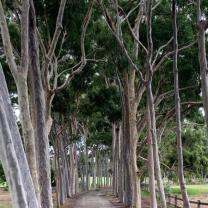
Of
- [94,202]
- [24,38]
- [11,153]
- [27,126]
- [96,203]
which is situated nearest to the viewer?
[11,153]

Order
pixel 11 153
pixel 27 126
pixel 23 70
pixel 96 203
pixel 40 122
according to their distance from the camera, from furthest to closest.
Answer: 1. pixel 96 203
2. pixel 40 122
3. pixel 27 126
4. pixel 23 70
5. pixel 11 153

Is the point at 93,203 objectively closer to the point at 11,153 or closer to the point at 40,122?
the point at 40,122

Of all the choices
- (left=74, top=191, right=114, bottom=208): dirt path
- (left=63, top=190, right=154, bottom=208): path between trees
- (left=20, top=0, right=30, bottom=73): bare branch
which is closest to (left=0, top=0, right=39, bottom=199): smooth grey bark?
(left=20, top=0, right=30, bottom=73): bare branch

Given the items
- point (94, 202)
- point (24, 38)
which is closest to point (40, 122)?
point (24, 38)

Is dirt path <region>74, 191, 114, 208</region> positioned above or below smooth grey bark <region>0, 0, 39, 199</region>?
below

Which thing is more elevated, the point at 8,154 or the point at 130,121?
the point at 130,121

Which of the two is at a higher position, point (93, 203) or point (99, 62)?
point (99, 62)

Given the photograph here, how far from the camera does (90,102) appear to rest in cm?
2478

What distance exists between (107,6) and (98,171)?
57146 millimetres

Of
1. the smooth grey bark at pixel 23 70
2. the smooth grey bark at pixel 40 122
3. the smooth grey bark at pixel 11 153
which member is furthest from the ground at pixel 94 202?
the smooth grey bark at pixel 11 153

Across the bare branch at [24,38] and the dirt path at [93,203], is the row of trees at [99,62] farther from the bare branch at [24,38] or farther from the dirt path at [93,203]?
the dirt path at [93,203]

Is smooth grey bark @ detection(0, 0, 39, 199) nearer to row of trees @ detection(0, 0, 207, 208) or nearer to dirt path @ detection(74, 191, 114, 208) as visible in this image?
row of trees @ detection(0, 0, 207, 208)

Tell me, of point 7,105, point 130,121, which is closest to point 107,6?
point 130,121

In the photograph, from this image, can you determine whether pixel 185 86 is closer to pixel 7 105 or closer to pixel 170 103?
pixel 170 103
